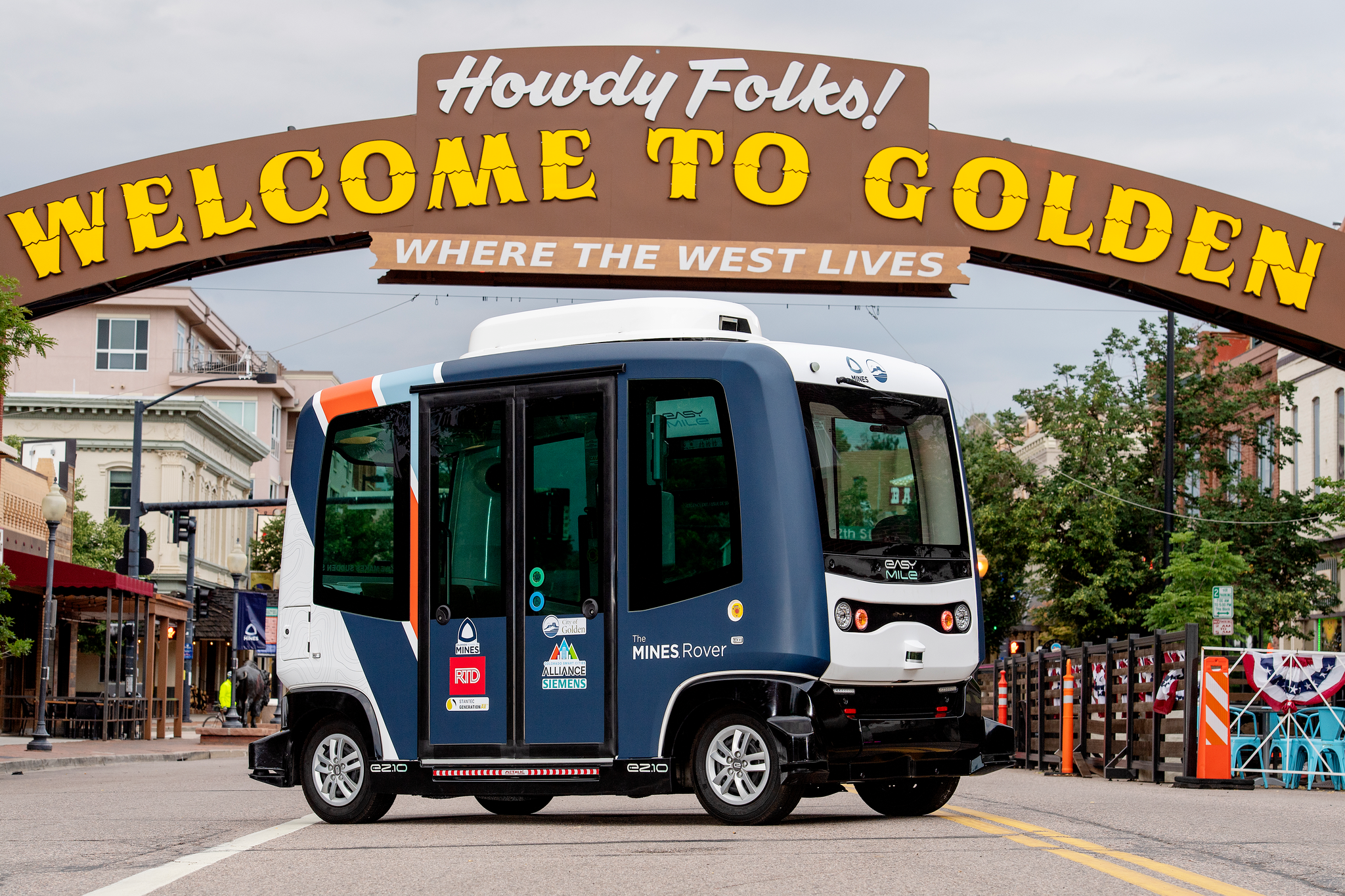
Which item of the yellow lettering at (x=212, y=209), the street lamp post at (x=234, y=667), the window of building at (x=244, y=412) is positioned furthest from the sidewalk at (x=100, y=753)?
the window of building at (x=244, y=412)

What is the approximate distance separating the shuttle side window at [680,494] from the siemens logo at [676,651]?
0.87 feet

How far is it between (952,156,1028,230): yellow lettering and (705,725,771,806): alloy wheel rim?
15.0 meters

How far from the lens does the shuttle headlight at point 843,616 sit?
1128 cm

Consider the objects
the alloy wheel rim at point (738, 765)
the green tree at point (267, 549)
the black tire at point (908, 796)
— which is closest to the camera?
the alloy wheel rim at point (738, 765)

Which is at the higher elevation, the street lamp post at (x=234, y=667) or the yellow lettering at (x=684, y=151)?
the yellow lettering at (x=684, y=151)

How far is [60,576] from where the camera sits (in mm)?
33062

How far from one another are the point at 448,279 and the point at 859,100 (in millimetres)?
6226

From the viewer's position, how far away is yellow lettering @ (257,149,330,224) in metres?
25.0

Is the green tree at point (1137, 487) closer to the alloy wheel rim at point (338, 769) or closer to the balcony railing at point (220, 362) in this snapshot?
the alloy wheel rim at point (338, 769)

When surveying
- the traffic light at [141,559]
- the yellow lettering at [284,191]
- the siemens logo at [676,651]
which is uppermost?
the yellow lettering at [284,191]

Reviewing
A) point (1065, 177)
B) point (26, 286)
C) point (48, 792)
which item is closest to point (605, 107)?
point (1065, 177)

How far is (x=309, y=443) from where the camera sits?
538 inches

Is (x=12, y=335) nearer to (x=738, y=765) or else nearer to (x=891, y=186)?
(x=891, y=186)

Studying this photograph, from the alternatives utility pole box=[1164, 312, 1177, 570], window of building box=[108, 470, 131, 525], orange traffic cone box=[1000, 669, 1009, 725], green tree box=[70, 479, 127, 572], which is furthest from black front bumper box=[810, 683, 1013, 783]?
window of building box=[108, 470, 131, 525]
